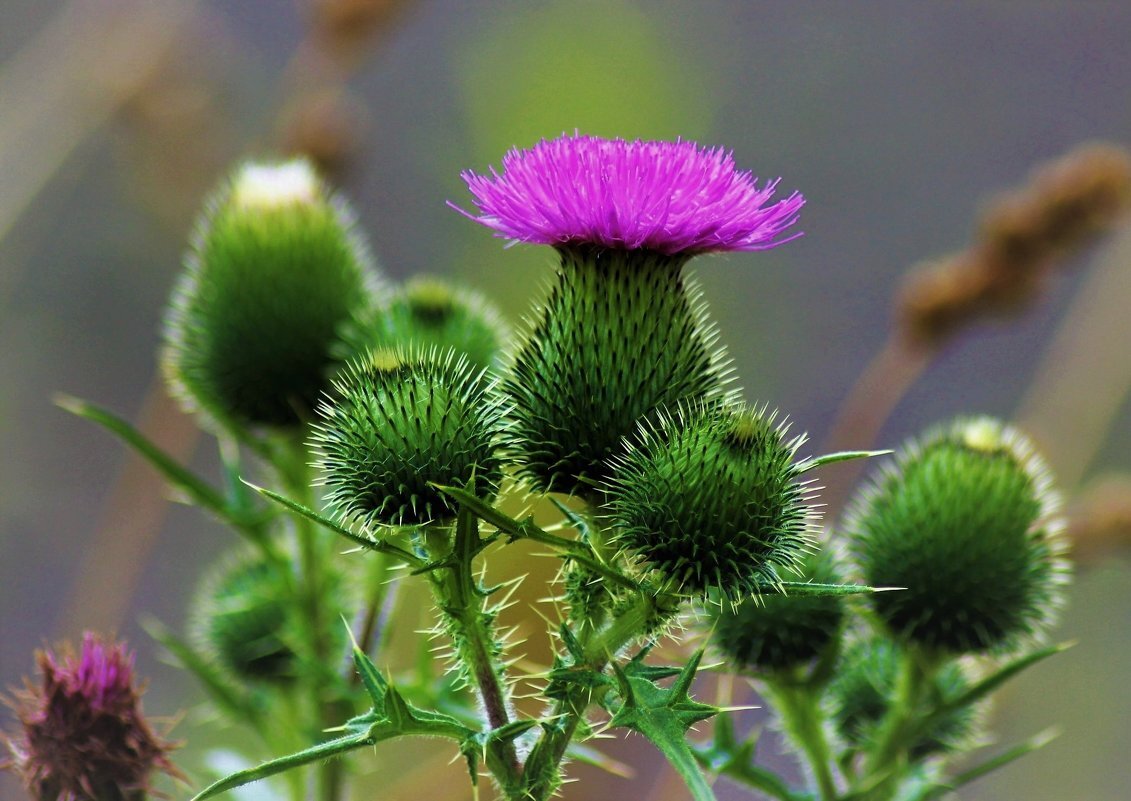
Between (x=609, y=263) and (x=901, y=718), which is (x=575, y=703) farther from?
(x=901, y=718)

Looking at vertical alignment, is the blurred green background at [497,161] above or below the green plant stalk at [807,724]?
above

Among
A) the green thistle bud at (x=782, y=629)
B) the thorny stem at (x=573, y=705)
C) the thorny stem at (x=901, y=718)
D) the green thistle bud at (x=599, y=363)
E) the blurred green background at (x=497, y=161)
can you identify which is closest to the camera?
the thorny stem at (x=573, y=705)

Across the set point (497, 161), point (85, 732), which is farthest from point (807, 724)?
point (497, 161)

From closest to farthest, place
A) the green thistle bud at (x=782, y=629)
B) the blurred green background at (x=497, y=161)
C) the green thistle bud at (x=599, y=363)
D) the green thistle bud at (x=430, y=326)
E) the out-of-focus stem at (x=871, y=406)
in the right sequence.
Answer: the green thistle bud at (x=599, y=363), the green thistle bud at (x=782, y=629), the green thistle bud at (x=430, y=326), the out-of-focus stem at (x=871, y=406), the blurred green background at (x=497, y=161)

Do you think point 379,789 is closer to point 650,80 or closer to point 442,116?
point 650,80

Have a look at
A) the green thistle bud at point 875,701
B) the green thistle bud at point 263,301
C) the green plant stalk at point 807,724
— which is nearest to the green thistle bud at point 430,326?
the green thistle bud at point 263,301

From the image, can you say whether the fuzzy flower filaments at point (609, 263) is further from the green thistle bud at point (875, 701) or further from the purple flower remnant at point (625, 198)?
the green thistle bud at point (875, 701)
